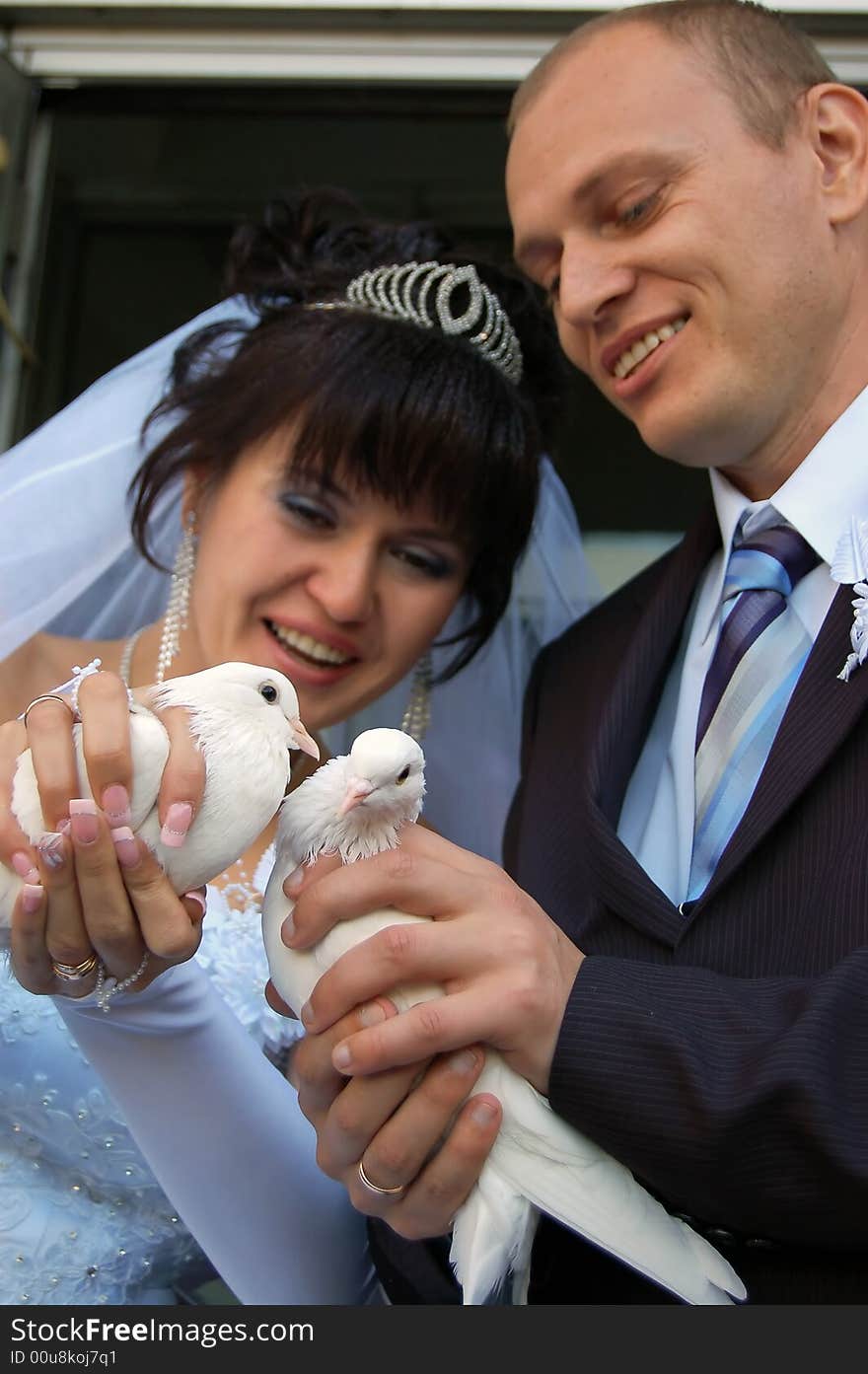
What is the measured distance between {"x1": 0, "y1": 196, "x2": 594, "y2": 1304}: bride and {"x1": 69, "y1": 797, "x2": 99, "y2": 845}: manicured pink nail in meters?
0.05

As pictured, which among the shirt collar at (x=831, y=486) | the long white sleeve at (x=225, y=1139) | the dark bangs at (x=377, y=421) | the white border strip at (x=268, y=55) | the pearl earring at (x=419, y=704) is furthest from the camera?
the white border strip at (x=268, y=55)

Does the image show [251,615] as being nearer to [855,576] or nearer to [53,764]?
[53,764]

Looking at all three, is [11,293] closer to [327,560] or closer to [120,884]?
[327,560]

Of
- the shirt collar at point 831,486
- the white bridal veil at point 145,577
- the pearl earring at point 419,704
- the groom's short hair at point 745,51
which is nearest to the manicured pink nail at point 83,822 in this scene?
the white bridal veil at point 145,577

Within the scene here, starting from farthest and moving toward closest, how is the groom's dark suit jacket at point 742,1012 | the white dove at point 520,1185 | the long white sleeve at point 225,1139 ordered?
the long white sleeve at point 225,1139
the white dove at point 520,1185
the groom's dark suit jacket at point 742,1012

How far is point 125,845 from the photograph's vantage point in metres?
1.14

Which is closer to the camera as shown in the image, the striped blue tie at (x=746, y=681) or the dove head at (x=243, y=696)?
the dove head at (x=243, y=696)

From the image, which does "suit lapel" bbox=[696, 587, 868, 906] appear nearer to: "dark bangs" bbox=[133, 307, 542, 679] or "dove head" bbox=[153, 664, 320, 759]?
"dove head" bbox=[153, 664, 320, 759]

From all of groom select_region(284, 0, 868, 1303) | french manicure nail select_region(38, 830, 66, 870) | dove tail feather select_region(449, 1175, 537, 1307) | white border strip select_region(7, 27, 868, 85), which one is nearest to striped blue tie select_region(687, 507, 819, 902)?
groom select_region(284, 0, 868, 1303)

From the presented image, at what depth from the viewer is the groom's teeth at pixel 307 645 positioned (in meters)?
1.85

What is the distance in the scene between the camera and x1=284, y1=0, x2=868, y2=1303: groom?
3.77 feet

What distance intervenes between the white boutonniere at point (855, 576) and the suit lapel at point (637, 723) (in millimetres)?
289

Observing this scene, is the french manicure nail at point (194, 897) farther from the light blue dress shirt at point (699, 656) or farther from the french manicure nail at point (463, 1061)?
the light blue dress shirt at point (699, 656)
